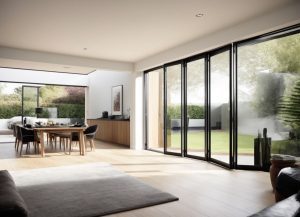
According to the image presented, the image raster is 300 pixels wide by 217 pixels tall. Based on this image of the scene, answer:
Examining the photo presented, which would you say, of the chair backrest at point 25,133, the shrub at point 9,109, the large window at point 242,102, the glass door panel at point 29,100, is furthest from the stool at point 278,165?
the shrub at point 9,109

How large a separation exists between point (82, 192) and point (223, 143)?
3.21 m

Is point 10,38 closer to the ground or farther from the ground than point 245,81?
farther from the ground

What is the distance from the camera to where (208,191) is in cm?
380

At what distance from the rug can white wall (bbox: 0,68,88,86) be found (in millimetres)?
6855

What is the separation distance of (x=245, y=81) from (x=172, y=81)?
2.40 metres

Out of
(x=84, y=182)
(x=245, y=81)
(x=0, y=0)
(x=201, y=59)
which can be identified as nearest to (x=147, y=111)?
(x=201, y=59)

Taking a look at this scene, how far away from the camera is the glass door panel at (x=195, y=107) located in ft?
20.8

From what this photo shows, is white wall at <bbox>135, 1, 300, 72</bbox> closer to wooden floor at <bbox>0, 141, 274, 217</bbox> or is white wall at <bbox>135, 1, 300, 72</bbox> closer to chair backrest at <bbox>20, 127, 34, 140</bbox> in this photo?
wooden floor at <bbox>0, 141, 274, 217</bbox>

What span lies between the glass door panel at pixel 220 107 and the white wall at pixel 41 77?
7.73 meters

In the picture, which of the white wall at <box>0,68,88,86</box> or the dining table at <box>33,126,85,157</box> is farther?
the white wall at <box>0,68,88,86</box>

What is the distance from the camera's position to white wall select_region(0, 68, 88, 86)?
10609 mm

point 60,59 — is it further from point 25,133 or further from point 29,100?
point 29,100

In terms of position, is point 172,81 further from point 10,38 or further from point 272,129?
point 10,38

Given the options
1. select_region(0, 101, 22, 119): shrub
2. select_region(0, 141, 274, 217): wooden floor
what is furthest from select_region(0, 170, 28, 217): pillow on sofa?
select_region(0, 101, 22, 119): shrub
